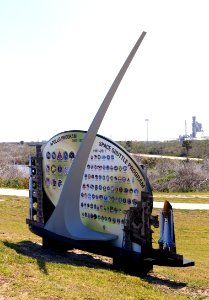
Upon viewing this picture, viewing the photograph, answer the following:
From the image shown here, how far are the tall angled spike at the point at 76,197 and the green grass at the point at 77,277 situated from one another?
0.65 metres

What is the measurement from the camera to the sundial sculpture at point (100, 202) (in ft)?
32.3

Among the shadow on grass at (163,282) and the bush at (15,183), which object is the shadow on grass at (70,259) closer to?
the shadow on grass at (163,282)

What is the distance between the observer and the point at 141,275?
33.1 feet

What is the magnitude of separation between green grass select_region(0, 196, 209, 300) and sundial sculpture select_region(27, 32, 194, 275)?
0.49 m

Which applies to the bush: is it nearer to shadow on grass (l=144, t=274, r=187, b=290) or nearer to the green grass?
the green grass

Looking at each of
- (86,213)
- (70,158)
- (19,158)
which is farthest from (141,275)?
(19,158)

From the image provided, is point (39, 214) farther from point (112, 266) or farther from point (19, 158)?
point (19, 158)

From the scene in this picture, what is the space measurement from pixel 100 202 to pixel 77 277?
254 cm

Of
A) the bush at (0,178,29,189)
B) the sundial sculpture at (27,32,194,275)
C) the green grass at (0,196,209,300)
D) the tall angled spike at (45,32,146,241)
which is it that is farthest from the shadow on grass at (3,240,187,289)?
the bush at (0,178,29,189)

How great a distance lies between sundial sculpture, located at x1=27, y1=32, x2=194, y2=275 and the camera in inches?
387

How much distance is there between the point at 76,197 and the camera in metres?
11.6

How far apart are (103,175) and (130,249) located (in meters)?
1.86

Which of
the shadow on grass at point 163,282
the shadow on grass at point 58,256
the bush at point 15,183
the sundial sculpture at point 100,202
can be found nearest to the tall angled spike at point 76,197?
the sundial sculpture at point 100,202

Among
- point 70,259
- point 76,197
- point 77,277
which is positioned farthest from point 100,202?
point 77,277
